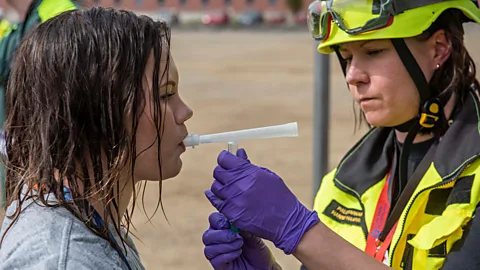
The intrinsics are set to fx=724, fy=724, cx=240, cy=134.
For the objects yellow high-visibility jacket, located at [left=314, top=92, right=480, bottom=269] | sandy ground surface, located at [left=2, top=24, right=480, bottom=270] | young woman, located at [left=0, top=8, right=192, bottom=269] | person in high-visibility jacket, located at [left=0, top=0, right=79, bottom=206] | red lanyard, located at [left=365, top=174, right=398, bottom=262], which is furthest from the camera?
sandy ground surface, located at [left=2, top=24, right=480, bottom=270]

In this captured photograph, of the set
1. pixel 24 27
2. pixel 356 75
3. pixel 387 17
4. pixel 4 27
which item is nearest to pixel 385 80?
pixel 356 75

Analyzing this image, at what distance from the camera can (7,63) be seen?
3348 millimetres

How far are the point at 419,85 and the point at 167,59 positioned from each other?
3.26 feet

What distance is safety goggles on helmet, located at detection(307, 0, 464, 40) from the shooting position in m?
2.46

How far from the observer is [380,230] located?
2494 mm

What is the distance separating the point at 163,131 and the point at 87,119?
0.22 meters

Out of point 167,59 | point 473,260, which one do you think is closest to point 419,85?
point 473,260

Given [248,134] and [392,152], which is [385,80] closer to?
[392,152]

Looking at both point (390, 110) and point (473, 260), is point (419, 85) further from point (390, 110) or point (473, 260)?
point (473, 260)

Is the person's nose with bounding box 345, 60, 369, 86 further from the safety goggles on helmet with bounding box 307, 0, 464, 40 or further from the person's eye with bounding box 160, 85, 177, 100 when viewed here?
the person's eye with bounding box 160, 85, 177, 100

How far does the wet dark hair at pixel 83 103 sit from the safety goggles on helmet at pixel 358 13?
34.8 inches

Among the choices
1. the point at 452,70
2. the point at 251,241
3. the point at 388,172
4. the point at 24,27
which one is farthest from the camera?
the point at 24,27

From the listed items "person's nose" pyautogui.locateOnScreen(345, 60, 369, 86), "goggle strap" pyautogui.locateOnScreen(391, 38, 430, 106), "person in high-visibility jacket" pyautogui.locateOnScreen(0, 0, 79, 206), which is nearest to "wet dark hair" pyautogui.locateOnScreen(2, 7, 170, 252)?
"person's nose" pyautogui.locateOnScreen(345, 60, 369, 86)

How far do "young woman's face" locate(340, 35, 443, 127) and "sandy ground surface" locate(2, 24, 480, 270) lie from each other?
1.15m
